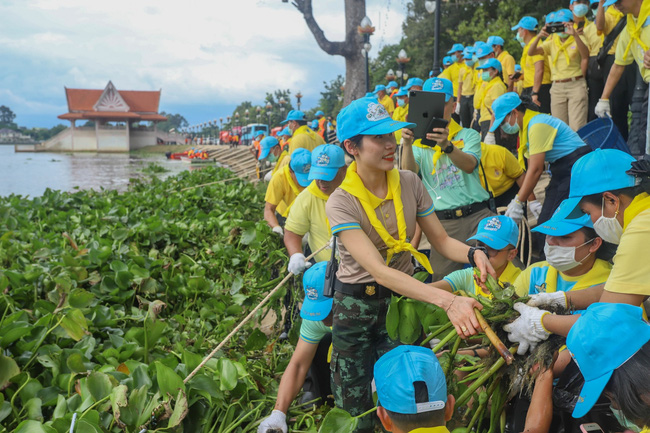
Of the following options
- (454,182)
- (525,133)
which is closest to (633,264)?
(454,182)

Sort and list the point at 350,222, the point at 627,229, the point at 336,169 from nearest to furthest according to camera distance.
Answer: the point at 627,229 < the point at 350,222 < the point at 336,169

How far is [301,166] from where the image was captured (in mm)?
4977

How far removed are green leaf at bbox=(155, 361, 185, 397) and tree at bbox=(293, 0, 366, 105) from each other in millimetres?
21687

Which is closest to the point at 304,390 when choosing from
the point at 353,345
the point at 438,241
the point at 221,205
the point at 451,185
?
the point at 353,345

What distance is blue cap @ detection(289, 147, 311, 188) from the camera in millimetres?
4961

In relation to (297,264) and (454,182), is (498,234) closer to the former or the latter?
(454,182)

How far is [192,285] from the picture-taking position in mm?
5195

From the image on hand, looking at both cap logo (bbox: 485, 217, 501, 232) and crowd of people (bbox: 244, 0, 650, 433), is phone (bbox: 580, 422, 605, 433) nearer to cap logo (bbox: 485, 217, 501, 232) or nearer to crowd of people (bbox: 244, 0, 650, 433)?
crowd of people (bbox: 244, 0, 650, 433)

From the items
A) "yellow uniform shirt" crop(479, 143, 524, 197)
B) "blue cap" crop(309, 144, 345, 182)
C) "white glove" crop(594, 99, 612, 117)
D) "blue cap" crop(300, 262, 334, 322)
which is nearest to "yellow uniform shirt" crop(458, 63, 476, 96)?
"white glove" crop(594, 99, 612, 117)

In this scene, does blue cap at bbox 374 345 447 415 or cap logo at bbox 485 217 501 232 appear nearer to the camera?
blue cap at bbox 374 345 447 415

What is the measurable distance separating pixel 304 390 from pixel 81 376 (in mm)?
1301

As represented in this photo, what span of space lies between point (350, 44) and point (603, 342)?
23.6 m

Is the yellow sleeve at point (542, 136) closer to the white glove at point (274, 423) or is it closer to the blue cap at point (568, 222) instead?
the blue cap at point (568, 222)

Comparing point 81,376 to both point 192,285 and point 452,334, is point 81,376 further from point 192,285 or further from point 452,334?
point 452,334
